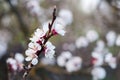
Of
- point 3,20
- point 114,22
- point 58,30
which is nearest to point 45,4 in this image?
point 3,20

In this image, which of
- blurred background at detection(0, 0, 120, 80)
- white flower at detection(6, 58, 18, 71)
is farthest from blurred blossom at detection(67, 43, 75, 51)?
white flower at detection(6, 58, 18, 71)

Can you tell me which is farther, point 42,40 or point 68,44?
point 68,44

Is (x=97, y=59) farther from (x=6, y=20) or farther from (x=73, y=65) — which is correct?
(x=6, y=20)

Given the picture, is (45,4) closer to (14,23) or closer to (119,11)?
(14,23)

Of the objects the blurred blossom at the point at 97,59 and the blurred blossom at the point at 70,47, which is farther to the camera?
the blurred blossom at the point at 70,47

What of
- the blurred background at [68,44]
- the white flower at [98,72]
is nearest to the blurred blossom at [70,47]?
the blurred background at [68,44]

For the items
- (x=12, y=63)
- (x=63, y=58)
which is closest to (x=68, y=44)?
(x=63, y=58)

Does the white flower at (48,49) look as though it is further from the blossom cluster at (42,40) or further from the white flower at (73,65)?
the white flower at (73,65)

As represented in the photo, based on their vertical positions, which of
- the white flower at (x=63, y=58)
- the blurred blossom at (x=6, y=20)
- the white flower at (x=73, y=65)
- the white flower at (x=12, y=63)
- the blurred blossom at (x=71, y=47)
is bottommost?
the white flower at (x=12, y=63)

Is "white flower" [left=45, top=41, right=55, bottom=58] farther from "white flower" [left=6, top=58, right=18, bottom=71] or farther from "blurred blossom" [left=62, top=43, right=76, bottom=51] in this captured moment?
"blurred blossom" [left=62, top=43, right=76, bottom=51]
